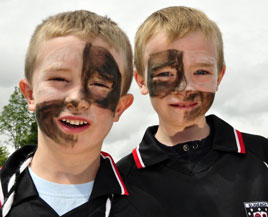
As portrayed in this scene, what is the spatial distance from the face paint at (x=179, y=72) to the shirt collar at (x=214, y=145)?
0.45 meters

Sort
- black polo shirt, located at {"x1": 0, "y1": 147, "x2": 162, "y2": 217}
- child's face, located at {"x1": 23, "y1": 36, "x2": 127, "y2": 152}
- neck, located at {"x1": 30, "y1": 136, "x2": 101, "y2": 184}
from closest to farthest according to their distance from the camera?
black polo shirt, located at {"x1": 0, "y1": 147, "x2": 162, "y2": 217} < child's face, located at {"x1": 23, "y1": 36, "x2": 127, "y2": 152} < neck, located at {"x1": 30, "y1": 136, "x2": 101, "y2": 184}

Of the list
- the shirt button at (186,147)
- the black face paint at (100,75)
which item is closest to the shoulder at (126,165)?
the shirt button at (186,147)

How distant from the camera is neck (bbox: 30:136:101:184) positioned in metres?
3.28

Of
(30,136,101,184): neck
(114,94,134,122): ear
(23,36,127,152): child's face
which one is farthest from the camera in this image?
(114,94,134,122): ear

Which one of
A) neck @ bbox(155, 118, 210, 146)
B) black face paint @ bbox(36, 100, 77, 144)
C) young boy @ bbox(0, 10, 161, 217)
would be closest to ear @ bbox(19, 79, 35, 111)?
young boy @ bbox(0, 10, 161, 217)

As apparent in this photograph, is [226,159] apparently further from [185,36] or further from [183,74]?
[185,36]

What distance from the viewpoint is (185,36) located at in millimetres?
4012

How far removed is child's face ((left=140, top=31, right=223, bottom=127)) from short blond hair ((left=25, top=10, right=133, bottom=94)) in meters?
0.42

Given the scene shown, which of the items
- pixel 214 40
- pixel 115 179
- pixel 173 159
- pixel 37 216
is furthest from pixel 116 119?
pixel 214 40

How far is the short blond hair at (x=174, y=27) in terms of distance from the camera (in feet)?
13.4

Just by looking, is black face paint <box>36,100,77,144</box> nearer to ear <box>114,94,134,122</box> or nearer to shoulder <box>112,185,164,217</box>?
ear <box>114,94,134,122</box>

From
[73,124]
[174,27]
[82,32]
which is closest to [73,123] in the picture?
[73,124]

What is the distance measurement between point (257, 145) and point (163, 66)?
4.38ft

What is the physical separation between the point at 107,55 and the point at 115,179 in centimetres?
111
